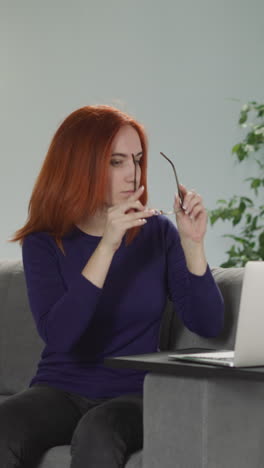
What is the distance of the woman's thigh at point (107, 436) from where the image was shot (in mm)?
1600

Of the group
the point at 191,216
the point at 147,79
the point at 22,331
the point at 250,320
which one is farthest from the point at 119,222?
the point at 147,79

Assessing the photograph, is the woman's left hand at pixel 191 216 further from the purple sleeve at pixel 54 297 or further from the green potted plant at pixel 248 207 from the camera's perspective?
the green potted plant at pixel 248 207

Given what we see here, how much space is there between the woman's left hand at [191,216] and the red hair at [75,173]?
0.19 meters

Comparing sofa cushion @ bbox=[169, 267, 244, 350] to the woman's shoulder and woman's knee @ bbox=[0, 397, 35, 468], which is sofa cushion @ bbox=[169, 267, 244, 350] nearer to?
the woman's shoulder

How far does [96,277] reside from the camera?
1751mm

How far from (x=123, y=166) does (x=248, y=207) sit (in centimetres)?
185

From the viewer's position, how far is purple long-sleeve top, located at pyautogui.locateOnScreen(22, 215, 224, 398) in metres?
1.86

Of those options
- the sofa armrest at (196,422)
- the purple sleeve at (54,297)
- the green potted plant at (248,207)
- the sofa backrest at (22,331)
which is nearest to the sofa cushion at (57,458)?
the sofa armrest at (196,422)

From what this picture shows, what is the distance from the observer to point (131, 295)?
6.40 ft

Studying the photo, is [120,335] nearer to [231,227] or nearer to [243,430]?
[243,430]

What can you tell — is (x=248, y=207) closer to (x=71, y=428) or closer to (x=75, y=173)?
(x=75, y=173)

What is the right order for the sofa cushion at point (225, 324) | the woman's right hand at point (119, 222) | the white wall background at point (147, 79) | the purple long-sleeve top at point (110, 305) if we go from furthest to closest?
the white wall background at point (147, 79)
the sofa cushion at point (225, 324)
the purple long-sleeve top at point (110, 305)
the woman's right hand at point (119, 222)

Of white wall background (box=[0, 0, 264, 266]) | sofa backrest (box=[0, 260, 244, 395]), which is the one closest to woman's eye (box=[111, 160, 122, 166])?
sofa backrest (box=[0, 260, 244, 395])

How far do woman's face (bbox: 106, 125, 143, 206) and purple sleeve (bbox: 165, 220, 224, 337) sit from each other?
8.9 inches
